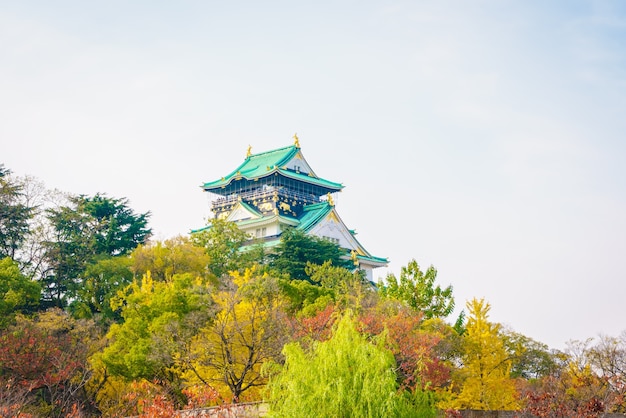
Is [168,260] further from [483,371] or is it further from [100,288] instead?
[483,371]

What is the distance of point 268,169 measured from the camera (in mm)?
46031

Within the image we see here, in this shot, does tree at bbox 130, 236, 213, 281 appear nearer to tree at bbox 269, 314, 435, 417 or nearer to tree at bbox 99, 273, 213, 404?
tree at bbox 99, 273, 213, 404

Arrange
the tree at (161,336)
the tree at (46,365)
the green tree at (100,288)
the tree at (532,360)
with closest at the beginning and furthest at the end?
1. the tree at (161,336)
2. the tree at (46,365)
3. the green tree at (100,288)
4. the tree at (532,360)

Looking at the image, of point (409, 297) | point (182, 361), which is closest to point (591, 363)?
point (409, 297)

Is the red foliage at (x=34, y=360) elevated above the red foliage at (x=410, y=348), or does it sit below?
below

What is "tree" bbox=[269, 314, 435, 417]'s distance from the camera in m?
15.1

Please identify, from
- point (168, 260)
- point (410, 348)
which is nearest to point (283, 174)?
point (168, 260)

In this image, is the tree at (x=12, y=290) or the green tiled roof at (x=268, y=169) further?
the green tiled roof at (x=268, y=169)

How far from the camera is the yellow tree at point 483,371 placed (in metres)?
22.8

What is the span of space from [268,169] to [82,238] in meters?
16.4

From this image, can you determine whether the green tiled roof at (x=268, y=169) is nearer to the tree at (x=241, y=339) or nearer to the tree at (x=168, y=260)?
the tree at (x=168, y=260)

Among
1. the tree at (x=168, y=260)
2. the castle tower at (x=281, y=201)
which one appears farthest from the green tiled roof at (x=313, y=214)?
the tree at (x=168, y=260)

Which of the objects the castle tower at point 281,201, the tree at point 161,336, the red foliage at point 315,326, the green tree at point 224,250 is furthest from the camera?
the castle tower at point 281,201

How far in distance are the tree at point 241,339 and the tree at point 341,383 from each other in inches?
147
